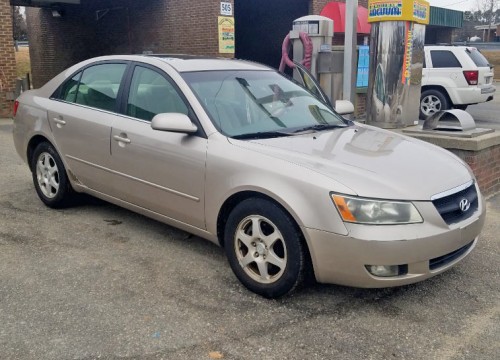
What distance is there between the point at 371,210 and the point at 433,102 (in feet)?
34.7

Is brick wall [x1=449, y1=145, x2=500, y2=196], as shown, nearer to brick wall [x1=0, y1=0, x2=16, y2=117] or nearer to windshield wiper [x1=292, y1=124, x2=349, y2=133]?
windshield wiper [x1=292, y1=124, x2=349, y2=133]

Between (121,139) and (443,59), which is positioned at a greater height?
(443,59)

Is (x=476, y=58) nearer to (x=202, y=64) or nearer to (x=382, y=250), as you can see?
(x=202, y=64)

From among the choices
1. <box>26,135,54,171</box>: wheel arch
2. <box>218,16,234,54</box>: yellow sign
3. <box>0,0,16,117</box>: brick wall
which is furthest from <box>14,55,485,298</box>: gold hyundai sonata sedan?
<box>218,16,234,54</box>: yellow sign

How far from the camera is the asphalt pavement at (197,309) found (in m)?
2.97

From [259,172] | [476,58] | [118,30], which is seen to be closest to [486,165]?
[259,172]

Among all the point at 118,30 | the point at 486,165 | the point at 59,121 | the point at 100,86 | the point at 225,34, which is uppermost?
the point at 118,30

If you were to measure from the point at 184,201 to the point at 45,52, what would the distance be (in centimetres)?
1955

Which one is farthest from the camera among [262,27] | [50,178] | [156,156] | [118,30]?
[262,27]

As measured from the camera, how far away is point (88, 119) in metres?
4.82

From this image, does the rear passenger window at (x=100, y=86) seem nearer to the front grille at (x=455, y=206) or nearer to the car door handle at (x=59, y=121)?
the car door handle at (x=59, y=121)

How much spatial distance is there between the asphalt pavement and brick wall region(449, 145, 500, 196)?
4.58 feet

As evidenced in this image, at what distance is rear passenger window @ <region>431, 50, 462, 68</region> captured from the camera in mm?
12539

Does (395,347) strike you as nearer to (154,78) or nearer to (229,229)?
(229,229)
